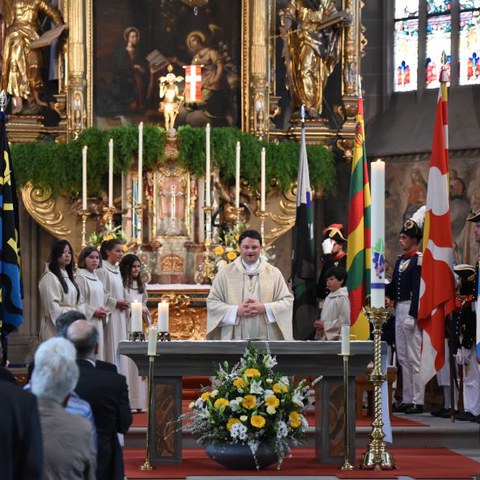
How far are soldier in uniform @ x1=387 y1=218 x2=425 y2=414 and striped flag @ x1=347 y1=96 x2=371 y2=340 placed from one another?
1.36 feet

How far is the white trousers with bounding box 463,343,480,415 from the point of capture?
1306 cm

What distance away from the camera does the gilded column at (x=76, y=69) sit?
60.8ft

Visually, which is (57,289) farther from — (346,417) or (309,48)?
(309,48)

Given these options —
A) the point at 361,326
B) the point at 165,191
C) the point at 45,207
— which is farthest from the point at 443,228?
the point at 45,207

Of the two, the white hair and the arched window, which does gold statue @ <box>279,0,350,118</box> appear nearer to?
the arched window

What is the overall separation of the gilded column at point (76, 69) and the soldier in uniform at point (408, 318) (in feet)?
19.6

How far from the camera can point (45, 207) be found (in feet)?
60.3

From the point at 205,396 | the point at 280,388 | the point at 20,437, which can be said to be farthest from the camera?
the point at 205,396

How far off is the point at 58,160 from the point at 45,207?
676 millimetres

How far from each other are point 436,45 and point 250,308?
1083 cm

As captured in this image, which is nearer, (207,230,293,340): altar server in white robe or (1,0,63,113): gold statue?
(207,230,293,340): altar server in white robe

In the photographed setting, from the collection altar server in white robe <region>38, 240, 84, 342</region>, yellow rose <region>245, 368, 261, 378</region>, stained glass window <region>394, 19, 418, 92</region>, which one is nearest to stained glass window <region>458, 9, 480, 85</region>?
stained glass window <region>394, 19, 418, 92</region>

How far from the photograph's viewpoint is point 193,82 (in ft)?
58.4

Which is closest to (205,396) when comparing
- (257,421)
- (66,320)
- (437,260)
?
(257,421)
